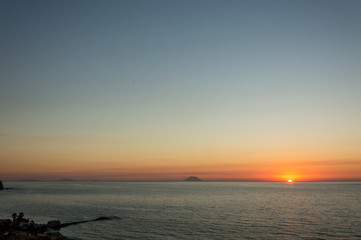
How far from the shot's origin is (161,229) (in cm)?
5034

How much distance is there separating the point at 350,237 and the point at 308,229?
740 centimetres

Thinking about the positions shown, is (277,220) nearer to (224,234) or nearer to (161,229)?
(224,234)

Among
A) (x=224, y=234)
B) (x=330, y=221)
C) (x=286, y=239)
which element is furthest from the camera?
(x=330, y=221)

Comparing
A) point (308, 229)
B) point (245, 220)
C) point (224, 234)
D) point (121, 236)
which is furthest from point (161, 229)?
point (308, 229)

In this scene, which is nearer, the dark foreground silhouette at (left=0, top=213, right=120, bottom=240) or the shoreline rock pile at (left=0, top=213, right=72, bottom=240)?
the shoreline rock pile at (left=0, top=213, right=72, bottom=240)

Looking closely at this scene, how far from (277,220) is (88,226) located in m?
38.6

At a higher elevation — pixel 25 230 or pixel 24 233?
pixel 24 233

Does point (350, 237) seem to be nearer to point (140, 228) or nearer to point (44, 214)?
point (140, 228)

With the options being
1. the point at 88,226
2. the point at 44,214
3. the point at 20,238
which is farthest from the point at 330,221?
the point at 44,214

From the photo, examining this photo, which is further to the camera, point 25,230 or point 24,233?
point 25,230

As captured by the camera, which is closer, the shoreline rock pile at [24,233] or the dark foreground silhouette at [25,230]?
the shoreline rock pile at [24,233]

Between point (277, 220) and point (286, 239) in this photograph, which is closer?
point (286, 239)

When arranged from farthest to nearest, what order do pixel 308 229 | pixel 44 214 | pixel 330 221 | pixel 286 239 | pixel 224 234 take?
pixel 44 214 → pixel 330 221 → pixel 308 229 → pixel 224 234 → pixel 286 239

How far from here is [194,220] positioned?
60188 mm
